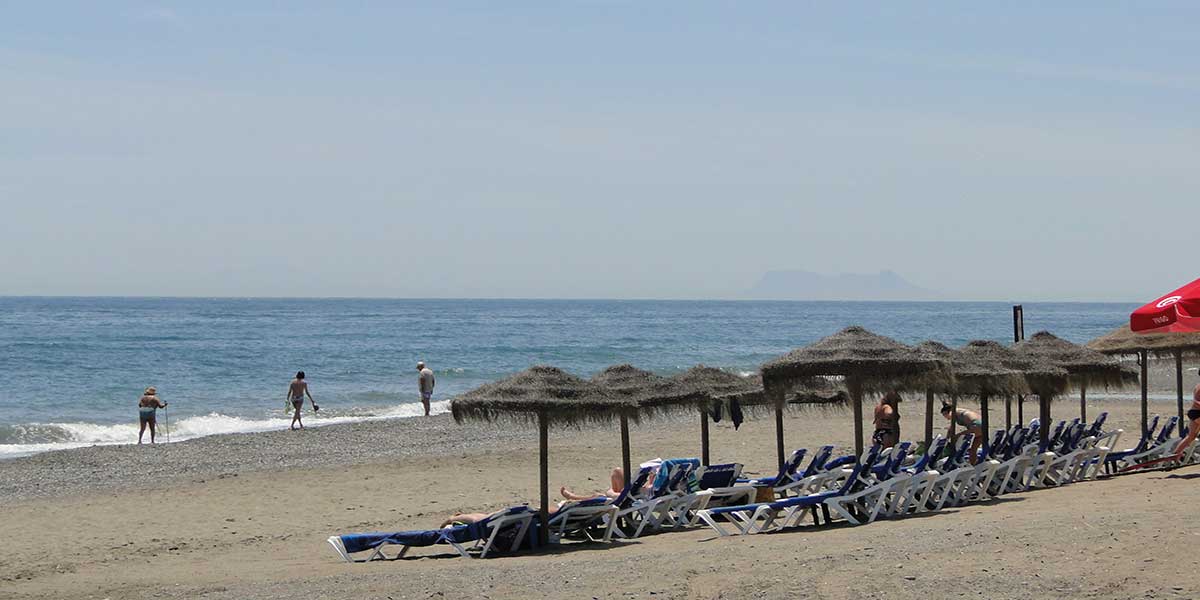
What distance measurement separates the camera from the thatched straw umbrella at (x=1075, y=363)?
522 inches

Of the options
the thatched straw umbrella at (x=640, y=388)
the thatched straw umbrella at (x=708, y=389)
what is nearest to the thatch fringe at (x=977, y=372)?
the thatched straw umbrella at (x=708, y=389)

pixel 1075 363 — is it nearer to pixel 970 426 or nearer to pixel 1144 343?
pixel 970 426

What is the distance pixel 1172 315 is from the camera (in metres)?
10.4

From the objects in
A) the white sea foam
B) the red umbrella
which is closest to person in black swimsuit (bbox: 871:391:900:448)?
the red umbrella

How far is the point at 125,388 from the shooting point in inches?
1415

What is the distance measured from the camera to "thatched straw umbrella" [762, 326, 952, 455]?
11.0 m

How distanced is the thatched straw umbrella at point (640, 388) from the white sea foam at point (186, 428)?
1080 centimetres

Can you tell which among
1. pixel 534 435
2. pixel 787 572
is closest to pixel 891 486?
pixel 787 572

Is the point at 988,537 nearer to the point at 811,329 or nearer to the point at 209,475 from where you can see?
the point at 209,475

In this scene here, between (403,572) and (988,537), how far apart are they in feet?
14.2

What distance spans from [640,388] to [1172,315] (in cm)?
462

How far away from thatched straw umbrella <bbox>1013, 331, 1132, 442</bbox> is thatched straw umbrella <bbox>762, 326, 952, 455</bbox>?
8.56 ft

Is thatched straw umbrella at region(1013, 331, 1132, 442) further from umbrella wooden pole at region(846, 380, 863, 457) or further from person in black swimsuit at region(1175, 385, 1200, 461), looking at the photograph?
umbrella wooden pole at region(846, 380, 863, 457)

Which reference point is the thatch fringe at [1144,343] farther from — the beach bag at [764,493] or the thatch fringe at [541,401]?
the thatch fringe at [541,401]
